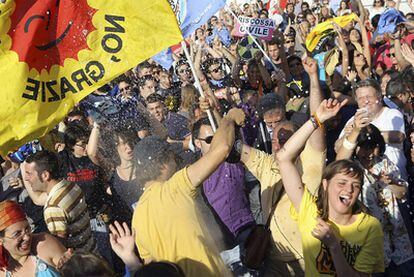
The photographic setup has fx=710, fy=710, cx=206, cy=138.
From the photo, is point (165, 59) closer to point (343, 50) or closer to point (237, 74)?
point (237, 74)

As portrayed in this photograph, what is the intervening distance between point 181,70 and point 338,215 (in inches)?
266

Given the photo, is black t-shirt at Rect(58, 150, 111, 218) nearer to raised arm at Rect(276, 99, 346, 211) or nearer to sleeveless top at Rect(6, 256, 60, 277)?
sleeveless top at Rect(6, 256, 60, 277)

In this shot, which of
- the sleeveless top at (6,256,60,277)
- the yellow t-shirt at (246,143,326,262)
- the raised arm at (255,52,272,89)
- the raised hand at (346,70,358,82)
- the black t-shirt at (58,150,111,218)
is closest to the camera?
the sleeveless top at (6,256,60,277)

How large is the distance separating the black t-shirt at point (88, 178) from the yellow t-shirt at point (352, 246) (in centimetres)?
272

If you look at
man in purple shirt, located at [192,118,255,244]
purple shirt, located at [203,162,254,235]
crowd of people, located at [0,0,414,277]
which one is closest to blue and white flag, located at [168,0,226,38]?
crowd of people, located at [0,0,414,277]

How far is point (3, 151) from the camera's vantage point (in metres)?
4.50

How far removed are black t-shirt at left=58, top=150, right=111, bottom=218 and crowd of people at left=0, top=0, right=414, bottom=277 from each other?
0.01 meters

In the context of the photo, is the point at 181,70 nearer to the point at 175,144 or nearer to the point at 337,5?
the point at 175,144

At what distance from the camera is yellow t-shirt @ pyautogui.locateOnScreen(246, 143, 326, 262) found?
4.88 m

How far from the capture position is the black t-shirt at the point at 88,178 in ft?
21.0

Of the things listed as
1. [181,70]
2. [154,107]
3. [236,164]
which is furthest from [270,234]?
[181,70]

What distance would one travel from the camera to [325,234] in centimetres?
393

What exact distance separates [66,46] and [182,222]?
1671 millimetres

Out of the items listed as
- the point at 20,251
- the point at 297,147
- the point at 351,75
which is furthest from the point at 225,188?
the point at 351,75
